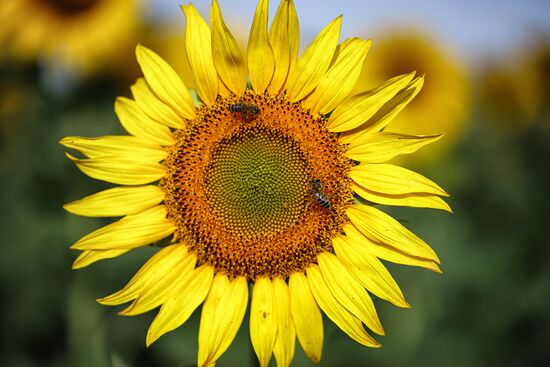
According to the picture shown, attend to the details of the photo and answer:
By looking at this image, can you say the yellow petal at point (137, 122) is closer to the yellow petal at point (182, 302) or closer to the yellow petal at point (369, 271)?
the yellow petal at point (182, 302)

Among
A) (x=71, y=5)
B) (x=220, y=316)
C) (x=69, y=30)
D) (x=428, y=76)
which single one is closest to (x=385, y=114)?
(x=220, y=316)

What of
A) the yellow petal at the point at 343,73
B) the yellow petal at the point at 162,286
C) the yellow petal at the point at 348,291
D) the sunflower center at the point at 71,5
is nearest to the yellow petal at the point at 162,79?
the yellow petal at the point at 343,73

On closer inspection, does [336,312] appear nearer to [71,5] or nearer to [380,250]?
[380,250]

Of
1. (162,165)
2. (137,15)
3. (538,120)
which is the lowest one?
(162,165)

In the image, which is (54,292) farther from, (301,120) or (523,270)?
(523,270)

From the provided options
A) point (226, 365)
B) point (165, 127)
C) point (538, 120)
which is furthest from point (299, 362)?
point (538, 120)

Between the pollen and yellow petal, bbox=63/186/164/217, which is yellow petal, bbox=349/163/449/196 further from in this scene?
yellow petal, bbox=63/186/164/217
